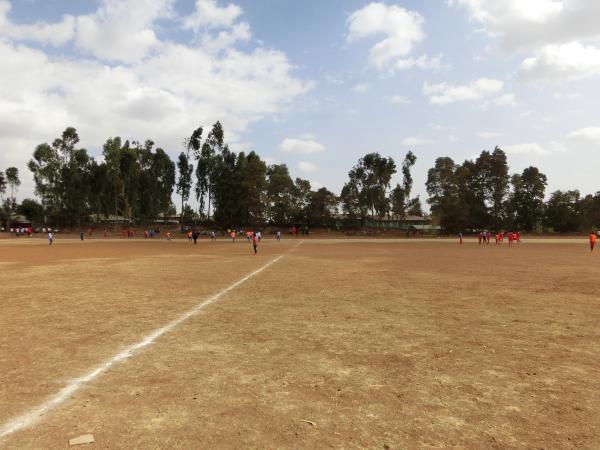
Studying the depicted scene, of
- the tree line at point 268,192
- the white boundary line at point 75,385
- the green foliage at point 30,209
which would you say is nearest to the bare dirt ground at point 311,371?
the white boundary line at point 75,385

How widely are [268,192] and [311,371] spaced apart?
73.1 meters

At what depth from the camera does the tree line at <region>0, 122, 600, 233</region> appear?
2808 inches

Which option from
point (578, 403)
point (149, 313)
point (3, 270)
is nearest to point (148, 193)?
point (3, 270)

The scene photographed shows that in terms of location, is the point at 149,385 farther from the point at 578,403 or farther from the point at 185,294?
the point at 185,294

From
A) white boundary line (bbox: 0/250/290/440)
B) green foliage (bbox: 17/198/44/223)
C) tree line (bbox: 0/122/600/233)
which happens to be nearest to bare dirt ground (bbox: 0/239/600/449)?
white boundary line (bbox: 0/250/290/440)

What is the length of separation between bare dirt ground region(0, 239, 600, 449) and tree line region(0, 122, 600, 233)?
6186 centimetres

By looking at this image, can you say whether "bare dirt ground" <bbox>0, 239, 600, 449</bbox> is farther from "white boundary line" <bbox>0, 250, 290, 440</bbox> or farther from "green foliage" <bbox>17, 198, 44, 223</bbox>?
"green foliage" <bbox>17, 198, 44, 223</bbox>

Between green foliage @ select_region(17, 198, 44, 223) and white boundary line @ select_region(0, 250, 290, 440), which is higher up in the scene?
green foliage @ select_region(17, 198, 44, 223)

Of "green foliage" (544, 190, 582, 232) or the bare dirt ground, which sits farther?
"green foliage" (544, 190, 582, 232)

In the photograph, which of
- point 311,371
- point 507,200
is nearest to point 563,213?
point 507,200

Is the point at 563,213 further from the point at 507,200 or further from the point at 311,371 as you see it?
the point at 311,371

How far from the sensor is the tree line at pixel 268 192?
234 feet

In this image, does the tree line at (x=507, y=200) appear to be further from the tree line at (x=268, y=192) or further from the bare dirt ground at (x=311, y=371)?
the bare dirt ground at (x=311, y=371)

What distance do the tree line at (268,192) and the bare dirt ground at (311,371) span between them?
6186cm
